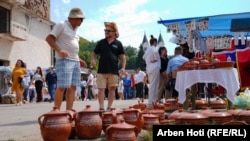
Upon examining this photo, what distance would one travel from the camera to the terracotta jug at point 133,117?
15.9 ft

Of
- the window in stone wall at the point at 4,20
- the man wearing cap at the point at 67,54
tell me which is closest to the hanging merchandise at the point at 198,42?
the man wearing cap at the point at 67,54

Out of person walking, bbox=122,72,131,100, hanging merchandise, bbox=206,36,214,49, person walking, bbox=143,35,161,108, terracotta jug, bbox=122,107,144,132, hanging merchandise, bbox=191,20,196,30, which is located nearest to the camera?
terracotta jug, bbox=122,107,144,132

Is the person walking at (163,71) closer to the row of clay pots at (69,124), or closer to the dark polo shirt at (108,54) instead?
the dark polo shirt at (108,54)

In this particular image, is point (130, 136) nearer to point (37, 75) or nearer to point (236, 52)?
point (236, 52)

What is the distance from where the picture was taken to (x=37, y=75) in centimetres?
1786

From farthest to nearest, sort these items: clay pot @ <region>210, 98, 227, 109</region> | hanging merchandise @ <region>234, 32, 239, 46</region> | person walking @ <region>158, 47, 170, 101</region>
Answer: hanging merchandise @ <region>234, 32, 239, 46</region>, person walking @ <region>158, 47, 170, 101</region>, clay pot @ <region>210, 98, 227, 109</region>

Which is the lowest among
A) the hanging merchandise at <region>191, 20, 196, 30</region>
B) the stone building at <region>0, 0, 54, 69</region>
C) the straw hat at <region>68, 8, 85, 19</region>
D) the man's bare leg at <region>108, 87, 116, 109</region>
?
the man's bare leg at <region>108, 87, 116, 109</region>

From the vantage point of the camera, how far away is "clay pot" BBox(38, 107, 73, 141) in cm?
436

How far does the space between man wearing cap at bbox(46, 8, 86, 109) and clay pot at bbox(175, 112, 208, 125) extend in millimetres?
2155

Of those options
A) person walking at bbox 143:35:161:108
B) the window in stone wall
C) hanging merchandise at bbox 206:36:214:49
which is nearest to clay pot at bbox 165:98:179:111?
person walking at bbox 143:35:161:108

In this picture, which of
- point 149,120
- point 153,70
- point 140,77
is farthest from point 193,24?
point 140,77

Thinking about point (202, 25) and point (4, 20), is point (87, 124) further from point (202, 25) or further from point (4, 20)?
point (4, 20)

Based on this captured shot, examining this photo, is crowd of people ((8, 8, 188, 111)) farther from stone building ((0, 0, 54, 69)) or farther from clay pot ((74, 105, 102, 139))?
stone building ((0, 0, 54, 69))

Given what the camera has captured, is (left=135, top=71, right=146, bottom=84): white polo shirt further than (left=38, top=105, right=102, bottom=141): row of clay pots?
Yes
